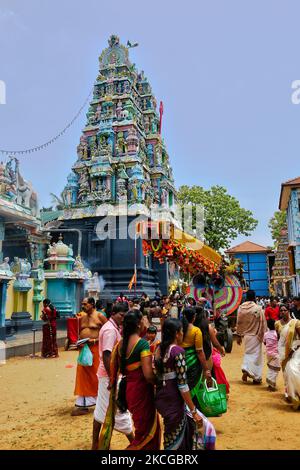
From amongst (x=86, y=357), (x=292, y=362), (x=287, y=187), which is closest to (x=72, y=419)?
(x=86, y=357)

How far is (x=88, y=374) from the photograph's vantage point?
16.4 ft

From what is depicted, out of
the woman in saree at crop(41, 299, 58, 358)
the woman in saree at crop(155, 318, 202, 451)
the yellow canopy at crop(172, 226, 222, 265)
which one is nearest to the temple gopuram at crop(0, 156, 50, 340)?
the woman in saree at crop(41, 299, 58, 358)

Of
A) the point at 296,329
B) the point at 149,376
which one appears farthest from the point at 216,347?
the point at 149,376

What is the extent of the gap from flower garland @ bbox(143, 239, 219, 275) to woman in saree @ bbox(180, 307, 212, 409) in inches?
241

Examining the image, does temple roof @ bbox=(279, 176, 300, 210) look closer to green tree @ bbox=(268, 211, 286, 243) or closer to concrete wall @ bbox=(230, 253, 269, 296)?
green tree @ bbox=(268, 211, 286, 243)

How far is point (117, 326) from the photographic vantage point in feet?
13.2

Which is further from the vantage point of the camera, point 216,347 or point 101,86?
point 101,86

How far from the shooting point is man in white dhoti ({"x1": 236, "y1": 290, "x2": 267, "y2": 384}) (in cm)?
658

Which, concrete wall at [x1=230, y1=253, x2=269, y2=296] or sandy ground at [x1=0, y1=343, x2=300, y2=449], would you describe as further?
concrete wall at [x1=230, y1=253, x2=269, y2=296]

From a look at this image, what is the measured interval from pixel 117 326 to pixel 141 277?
1691 cm

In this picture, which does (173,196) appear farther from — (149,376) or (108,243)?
(149,376)

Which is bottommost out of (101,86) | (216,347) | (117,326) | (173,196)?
(216,347)

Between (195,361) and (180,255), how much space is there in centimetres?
666
